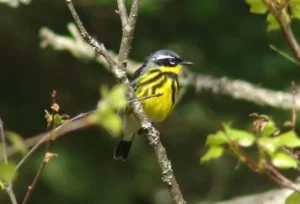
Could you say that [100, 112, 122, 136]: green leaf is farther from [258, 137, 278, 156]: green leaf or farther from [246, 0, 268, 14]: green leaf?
[246, 0, 268, 14]: green leaf

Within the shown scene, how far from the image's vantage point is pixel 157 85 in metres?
4.87

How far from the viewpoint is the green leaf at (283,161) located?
6.38 ft

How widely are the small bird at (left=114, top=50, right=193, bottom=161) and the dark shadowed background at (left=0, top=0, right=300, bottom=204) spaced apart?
1.41m

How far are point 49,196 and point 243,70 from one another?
6.28 ft

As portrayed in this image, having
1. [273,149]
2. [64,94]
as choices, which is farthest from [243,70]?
[273,149]

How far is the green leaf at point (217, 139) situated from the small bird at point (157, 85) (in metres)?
2.58

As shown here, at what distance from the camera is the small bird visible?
4.83 meters

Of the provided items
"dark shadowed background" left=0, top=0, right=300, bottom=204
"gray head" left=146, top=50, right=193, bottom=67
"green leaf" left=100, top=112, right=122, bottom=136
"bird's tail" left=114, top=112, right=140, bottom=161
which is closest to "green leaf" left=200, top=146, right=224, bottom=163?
"green leaf" left=100, top=112, right=122, bottom=136

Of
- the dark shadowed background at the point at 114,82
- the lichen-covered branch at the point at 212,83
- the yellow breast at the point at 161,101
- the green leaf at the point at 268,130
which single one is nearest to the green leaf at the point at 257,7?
the green leaf at the point at 268,130

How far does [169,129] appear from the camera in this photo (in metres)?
7.97

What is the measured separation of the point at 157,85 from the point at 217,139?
2809 millimetres

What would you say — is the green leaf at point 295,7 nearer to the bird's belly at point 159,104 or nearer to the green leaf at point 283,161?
the green leaf at point 283,161

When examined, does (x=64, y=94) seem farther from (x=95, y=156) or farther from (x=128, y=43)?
(x=128, y=43)

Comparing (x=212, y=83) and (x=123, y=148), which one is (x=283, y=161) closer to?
(x=123, y=148)
